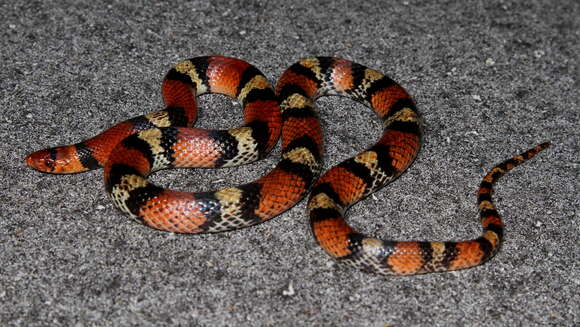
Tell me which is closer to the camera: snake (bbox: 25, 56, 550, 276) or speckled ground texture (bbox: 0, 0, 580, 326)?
speckled ground texture (bbox: 0, 0, 580, 326)

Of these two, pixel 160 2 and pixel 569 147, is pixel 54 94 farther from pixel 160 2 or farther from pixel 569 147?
pixel 569 147

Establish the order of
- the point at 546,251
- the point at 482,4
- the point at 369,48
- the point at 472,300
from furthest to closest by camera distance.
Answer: the point at 482,4
the point at 369,48
the point at 546,251
the point at 472,300

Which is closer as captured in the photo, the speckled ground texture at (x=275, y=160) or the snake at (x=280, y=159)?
the speckled ground texture at (x=275, y=160)

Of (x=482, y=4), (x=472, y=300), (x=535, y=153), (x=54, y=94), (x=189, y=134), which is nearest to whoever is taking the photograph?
(x=472, y=300)

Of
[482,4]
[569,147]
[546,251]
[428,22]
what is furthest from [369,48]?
[546,251]

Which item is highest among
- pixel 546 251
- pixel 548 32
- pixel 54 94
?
pixel 54 94
